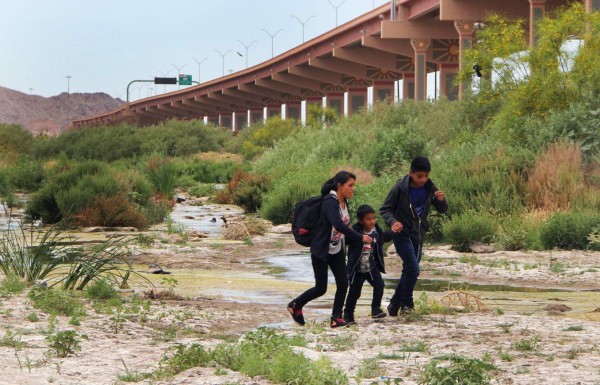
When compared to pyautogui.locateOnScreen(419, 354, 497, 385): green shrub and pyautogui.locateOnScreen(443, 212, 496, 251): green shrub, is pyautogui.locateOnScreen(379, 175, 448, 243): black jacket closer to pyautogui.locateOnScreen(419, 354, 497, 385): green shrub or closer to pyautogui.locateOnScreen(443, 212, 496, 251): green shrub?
pyautogui.locateOnScreen(419, 354, 497, 385): green shrub

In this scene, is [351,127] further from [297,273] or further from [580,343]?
[580,343]

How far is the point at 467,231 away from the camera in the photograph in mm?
22641

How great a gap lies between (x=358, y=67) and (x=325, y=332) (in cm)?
7637

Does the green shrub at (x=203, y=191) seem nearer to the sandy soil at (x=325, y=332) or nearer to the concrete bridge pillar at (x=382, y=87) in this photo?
the sandy soil at (x=325, y=332)

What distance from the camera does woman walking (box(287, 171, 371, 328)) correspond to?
12.0 metres

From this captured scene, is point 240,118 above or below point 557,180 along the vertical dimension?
above

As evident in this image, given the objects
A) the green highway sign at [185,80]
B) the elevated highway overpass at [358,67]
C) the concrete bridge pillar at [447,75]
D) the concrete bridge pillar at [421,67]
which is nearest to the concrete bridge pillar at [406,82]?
the elevated highway overpass at [358,67]

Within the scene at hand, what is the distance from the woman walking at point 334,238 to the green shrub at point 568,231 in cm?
1022

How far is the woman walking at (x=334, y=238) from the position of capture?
39.4ft

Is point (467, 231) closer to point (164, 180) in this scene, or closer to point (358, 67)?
point (164, 180)

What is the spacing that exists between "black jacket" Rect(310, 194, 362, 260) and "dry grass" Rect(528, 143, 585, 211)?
43.8 ft

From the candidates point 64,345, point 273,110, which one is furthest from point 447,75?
point 64,345

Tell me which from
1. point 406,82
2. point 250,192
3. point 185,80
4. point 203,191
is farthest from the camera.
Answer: point 185,80

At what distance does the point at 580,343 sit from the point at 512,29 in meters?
24.8
